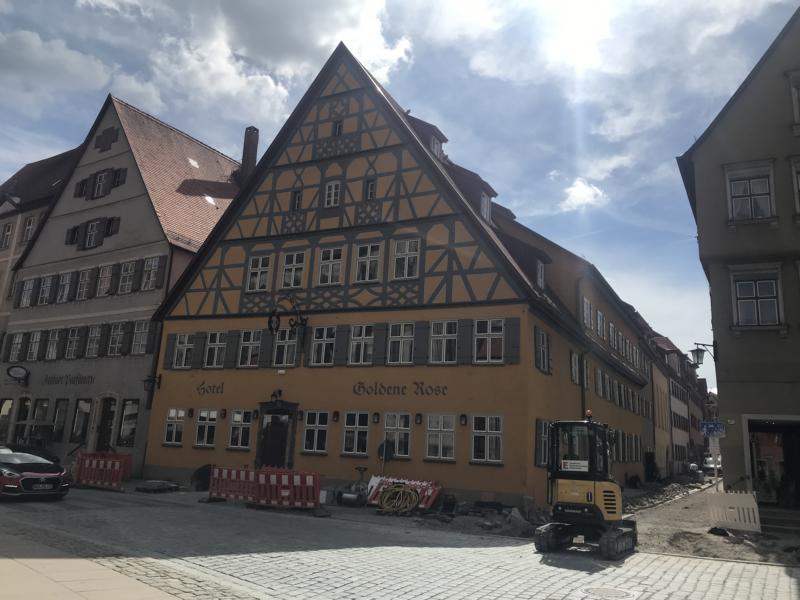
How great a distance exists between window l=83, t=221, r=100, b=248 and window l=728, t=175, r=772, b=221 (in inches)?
1143

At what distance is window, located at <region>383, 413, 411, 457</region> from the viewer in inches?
808

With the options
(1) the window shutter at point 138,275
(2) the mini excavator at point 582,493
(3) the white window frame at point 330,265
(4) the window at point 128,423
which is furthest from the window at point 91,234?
(2) the mini excavator at point 582,493

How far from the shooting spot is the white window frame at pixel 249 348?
80.6ft

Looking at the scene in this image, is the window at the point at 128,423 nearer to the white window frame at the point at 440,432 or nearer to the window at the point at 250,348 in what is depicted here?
the window at the point at 250,348

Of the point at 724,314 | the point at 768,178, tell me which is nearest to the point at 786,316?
the point at 724,314

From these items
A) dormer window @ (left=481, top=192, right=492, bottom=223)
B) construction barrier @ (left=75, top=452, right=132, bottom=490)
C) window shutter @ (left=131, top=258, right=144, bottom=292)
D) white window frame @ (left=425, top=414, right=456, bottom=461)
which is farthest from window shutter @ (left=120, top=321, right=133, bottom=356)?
dormer window @ (left=481, top=192, right=492, bottom=223)

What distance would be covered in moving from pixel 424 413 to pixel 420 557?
30.6 feet

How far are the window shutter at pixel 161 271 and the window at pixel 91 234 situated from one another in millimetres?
5611

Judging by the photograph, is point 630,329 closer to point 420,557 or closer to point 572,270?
point 572,270

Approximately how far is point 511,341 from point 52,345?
82.8ft

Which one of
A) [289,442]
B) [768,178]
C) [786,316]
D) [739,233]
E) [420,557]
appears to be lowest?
[420,557]

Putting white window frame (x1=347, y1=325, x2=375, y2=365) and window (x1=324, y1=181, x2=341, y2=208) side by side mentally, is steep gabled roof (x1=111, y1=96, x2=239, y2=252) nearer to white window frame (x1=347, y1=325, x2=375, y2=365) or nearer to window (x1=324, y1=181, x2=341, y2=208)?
window (x1=324, y1=181, x2=341, y2=208)

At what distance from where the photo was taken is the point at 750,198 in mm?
19125

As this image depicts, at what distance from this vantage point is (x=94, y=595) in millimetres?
7191
